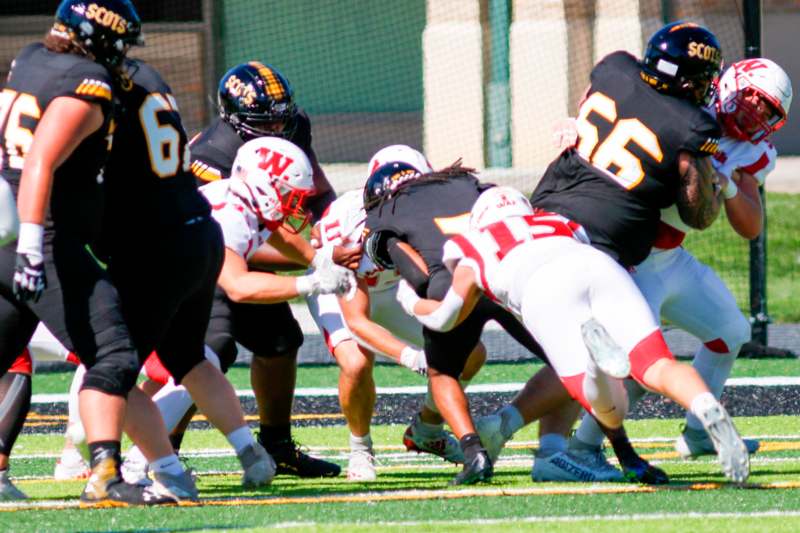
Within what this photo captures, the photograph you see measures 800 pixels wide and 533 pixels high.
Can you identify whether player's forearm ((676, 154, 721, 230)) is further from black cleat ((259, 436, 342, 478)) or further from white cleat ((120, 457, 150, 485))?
white cleat ((120, 457, 150, 485))

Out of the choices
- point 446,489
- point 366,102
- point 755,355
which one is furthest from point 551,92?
point 446,489

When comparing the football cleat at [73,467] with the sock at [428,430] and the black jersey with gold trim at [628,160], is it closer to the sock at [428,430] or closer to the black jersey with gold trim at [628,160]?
the sock at [428,430]

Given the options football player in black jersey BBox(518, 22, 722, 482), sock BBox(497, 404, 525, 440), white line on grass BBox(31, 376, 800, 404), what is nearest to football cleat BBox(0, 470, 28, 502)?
sock BBox(497, 404, 525, 440)

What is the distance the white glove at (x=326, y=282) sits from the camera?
596 cm

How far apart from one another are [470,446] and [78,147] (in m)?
1.83

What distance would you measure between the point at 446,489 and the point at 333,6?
47.1 feet

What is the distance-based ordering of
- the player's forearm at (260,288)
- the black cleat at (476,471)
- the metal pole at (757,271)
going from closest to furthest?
the black cleat at (476,471)
the player's forearm at (260,288)
the metal pole at (757,271)

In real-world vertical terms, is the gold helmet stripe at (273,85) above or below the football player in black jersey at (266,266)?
above


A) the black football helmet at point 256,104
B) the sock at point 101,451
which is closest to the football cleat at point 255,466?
the sock at point 101,451

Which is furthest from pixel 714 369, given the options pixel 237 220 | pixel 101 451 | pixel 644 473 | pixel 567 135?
pixel 101 451

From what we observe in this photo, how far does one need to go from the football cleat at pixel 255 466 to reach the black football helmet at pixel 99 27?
1.57 meters

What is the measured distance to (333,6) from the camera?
1958 cm

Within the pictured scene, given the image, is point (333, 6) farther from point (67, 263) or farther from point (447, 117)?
point (67, 263)

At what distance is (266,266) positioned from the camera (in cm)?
680
